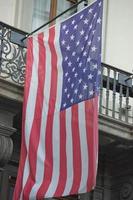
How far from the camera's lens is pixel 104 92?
12211 mm

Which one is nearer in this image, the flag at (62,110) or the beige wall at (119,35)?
the flag at (62,110)

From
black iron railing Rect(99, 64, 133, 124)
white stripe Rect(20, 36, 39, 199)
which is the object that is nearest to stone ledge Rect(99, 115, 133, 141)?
black iron railing Rect(99, 64, 133, 124)

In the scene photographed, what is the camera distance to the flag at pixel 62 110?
9.30 meters

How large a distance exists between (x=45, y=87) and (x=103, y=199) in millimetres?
2982

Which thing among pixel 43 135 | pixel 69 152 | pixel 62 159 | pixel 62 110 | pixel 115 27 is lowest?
pixel 62 159

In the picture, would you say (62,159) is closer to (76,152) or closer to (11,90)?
(76,152)

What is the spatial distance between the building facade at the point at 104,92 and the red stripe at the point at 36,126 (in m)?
0.34

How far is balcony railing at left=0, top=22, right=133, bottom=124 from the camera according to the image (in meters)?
10.4

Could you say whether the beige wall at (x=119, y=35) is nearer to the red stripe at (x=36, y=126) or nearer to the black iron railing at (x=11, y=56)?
the black iron railing at (x=11, y=56)

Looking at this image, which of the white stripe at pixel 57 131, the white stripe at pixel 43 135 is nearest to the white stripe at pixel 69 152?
the white stripe at pixel 57 131

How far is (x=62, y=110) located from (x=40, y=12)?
370cm

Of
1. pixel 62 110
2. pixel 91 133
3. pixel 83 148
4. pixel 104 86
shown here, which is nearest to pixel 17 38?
pixel 62 110

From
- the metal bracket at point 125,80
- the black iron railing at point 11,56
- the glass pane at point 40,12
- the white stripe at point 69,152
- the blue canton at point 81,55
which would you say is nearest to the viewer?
the white stripe at point 69,152

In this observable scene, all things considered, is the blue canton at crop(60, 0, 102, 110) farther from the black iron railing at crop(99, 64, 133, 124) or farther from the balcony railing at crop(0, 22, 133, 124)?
the black iron railing at crop(99, 64, 133, 124)
